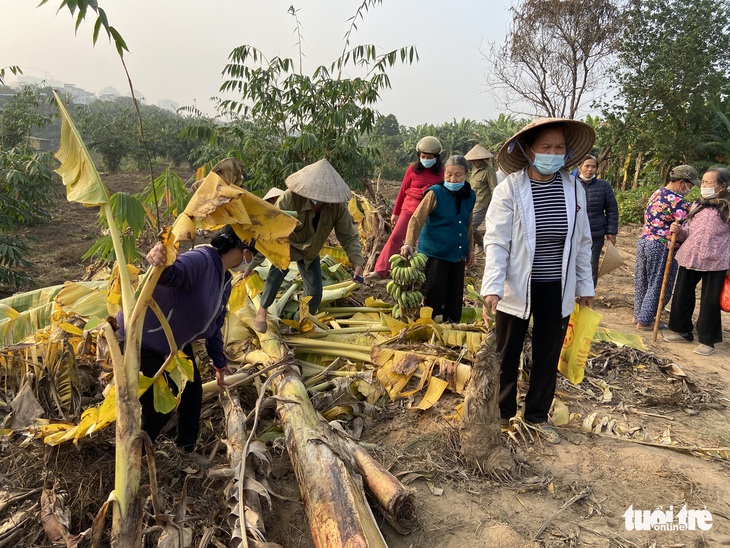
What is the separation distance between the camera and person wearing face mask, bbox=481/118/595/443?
2539mm

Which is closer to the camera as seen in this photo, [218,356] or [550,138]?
[550,138]

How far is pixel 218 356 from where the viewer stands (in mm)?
2701

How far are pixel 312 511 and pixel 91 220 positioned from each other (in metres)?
12.2

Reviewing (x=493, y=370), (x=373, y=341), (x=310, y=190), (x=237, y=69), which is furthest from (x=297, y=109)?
(x=493, y=370)

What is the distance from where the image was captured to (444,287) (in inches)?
161

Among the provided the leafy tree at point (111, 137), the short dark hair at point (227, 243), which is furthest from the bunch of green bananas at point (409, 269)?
the leafy tree at point (111, 137)

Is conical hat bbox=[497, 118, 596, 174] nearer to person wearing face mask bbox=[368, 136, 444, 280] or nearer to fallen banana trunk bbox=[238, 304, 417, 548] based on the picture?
fallen banana trunk bbox=[238, 304, 417, 548]

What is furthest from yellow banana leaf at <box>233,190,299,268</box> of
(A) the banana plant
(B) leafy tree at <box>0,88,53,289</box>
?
(B) leafy tree at <box>0,88,53,289</box>

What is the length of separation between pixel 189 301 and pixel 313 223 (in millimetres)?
1794

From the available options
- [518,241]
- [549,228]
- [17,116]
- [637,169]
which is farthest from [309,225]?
[17,116]

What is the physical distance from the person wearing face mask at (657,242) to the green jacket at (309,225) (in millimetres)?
3264

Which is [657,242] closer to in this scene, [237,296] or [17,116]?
[237,296]

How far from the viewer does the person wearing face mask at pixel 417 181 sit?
187 inches

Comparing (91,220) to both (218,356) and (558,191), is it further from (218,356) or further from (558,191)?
(558,191)
